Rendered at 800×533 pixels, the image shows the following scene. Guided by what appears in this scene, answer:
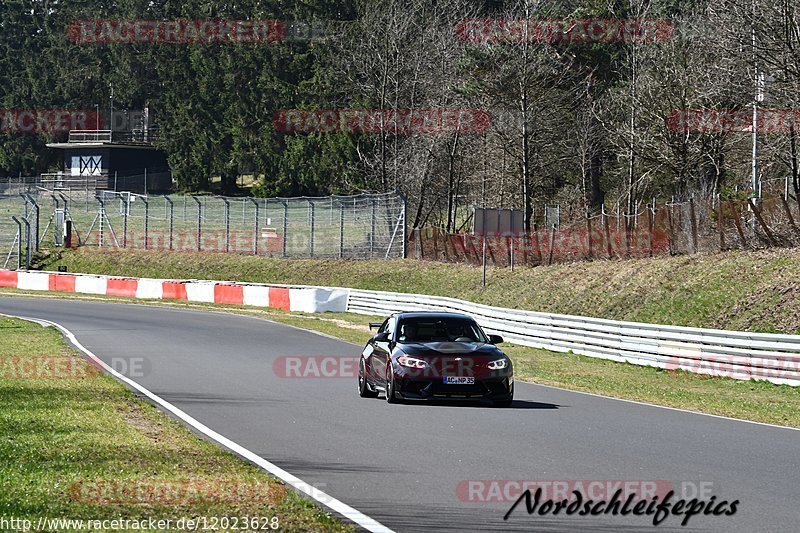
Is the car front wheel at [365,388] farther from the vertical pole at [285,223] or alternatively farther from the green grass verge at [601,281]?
the vertical pole at [285,223]

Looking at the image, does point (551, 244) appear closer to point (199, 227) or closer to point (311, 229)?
point (311, 229)

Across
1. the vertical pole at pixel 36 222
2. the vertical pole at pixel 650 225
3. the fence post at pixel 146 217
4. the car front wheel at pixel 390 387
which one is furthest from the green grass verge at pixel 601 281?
the car front wheel at pixel 390 387

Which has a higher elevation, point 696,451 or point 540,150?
point 540,150

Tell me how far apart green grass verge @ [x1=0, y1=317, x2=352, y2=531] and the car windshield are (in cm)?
396

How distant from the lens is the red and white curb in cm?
4850

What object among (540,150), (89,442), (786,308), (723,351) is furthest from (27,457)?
(540,150)

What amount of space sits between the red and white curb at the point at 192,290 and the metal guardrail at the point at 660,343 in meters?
11.4

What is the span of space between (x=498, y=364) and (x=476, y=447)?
4406 mm

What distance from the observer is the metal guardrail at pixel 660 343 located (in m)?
23.5

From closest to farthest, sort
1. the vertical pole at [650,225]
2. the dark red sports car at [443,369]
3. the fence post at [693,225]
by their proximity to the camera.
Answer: the dark red sports car at [443,369]
the fence post at [693,225]
the vertical pole at [650,225]

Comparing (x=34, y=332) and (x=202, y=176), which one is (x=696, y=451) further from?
(x=202, y=176)

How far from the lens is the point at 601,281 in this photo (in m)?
39.6

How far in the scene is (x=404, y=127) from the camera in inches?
2616

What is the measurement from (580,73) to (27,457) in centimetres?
5075
